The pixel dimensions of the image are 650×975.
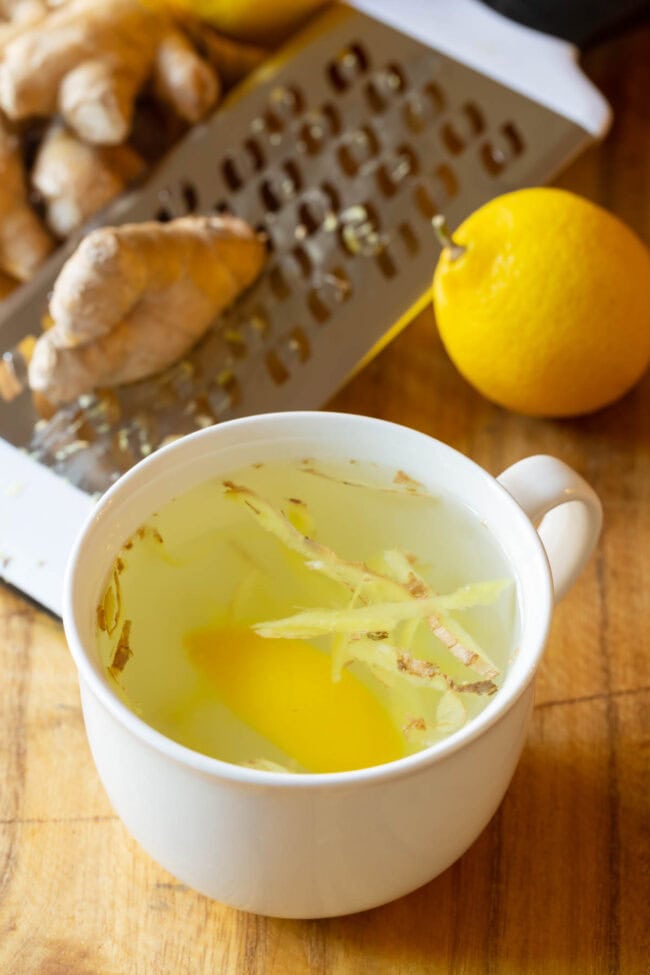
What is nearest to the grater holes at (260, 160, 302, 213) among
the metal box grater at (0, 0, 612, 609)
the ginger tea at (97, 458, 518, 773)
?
the metal box grater at (0, 0, 612, 609)

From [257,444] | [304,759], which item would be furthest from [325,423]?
[304,759]

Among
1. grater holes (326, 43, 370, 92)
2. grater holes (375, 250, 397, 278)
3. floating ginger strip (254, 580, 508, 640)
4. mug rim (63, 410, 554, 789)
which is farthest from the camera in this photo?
grater holes (326, 43, 370, 92)

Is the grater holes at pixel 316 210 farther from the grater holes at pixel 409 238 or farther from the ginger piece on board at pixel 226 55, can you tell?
the ginger piece on board at pixel 226 55

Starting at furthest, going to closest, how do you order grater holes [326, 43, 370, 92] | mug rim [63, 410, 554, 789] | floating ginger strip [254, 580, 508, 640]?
grater holes [326, 43, 370, 92], floating ginger strip [254, 580, 508, 640], mug rim [63, 410, 554, 789]

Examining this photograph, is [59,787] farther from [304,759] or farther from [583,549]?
[583,549]

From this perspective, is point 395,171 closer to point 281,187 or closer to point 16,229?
point 281,187

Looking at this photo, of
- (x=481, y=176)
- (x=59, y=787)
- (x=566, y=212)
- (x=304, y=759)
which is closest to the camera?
(x=304, y=759)

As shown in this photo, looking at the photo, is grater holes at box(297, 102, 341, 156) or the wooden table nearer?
the wooden table

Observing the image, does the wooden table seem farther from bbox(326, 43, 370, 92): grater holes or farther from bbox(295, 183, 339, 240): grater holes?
bbox(326, 43, 370, 92): grater holes
